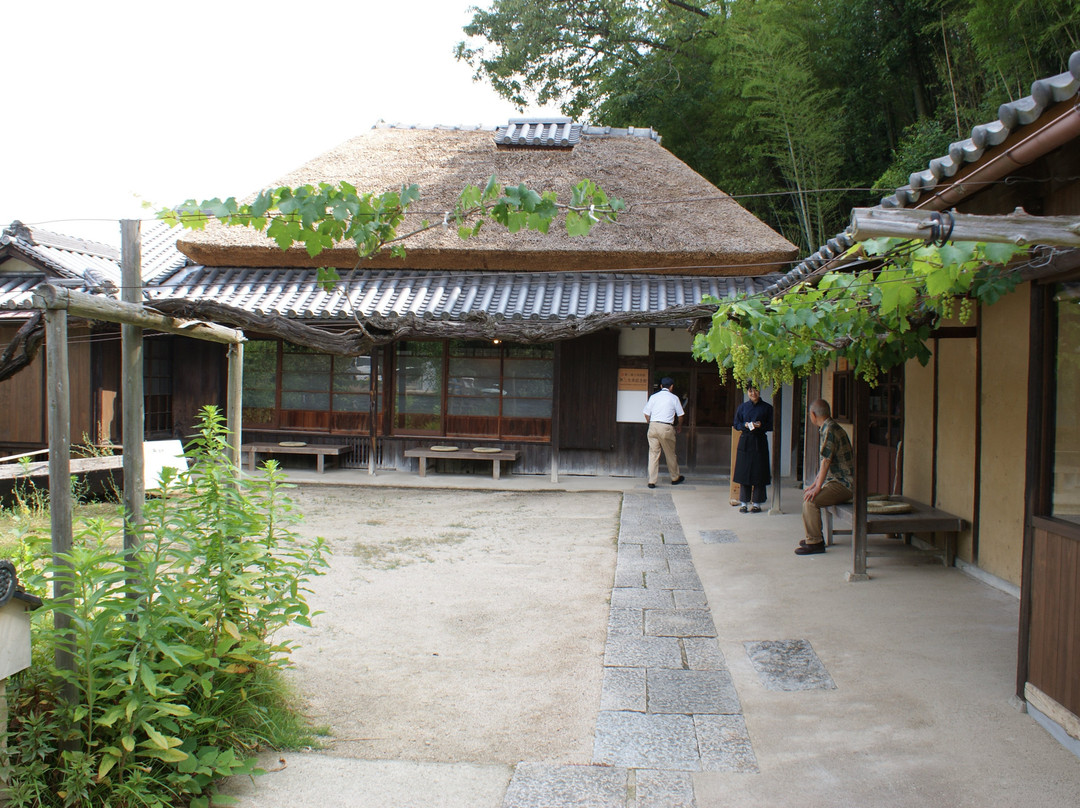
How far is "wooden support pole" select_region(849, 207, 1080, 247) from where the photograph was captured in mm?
2416

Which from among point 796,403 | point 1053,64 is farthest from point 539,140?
point 1053,64

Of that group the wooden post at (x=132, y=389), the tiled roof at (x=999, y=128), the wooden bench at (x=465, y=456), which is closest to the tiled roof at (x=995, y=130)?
the tiled roof at (x=999, y=128)

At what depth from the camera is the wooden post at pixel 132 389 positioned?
3.12 m

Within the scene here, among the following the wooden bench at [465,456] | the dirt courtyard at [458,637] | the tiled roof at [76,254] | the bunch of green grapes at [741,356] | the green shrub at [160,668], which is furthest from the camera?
the wooden bench at [465,456]

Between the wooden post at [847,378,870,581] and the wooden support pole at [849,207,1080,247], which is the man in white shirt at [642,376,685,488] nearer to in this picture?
the wooden post at [847,378,870,581]

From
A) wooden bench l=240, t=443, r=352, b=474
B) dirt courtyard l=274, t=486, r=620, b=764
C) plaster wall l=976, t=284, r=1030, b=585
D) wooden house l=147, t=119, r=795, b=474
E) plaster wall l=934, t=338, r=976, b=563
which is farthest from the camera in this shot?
wooden bench l=240, t=443, r=352, b=474

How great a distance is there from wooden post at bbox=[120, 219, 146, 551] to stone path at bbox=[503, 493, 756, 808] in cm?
190

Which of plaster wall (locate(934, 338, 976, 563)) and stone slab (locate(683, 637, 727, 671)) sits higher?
plaster wall (locate(934, 338, 976, 563))

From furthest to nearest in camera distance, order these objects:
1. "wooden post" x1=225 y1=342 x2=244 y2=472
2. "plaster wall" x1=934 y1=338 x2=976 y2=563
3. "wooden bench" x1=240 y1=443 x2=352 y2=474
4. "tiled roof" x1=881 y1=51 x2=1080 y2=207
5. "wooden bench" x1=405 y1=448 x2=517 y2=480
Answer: "wooden bench" x1=240 y1=443 x2=352 y2=474
"wooden bench" x1=405 y1=448 x2=517 y2=480
"plaster wall" x1=934 y1=338 x2=976 y2=563
"wooden post" x1=225 y1=342 x2=244 y2=472
"tiled roof" x1=881 y1=51 x2=1080 y2=207

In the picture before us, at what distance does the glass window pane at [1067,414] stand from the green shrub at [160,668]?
317 cm

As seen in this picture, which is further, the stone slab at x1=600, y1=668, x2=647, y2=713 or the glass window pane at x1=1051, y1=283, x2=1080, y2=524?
the stone slab at x1=600, y1=668, x2=647, y2=713

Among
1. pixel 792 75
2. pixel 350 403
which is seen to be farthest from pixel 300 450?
pixel 792 75

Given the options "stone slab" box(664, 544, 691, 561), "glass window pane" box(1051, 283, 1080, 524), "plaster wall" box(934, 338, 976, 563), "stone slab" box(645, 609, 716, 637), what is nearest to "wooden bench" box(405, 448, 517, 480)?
"stone slab" box(664, 544, 691, 561)

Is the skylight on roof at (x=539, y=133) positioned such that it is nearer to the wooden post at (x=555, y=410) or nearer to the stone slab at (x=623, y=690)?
the wooden post at (x=555, y=410)
